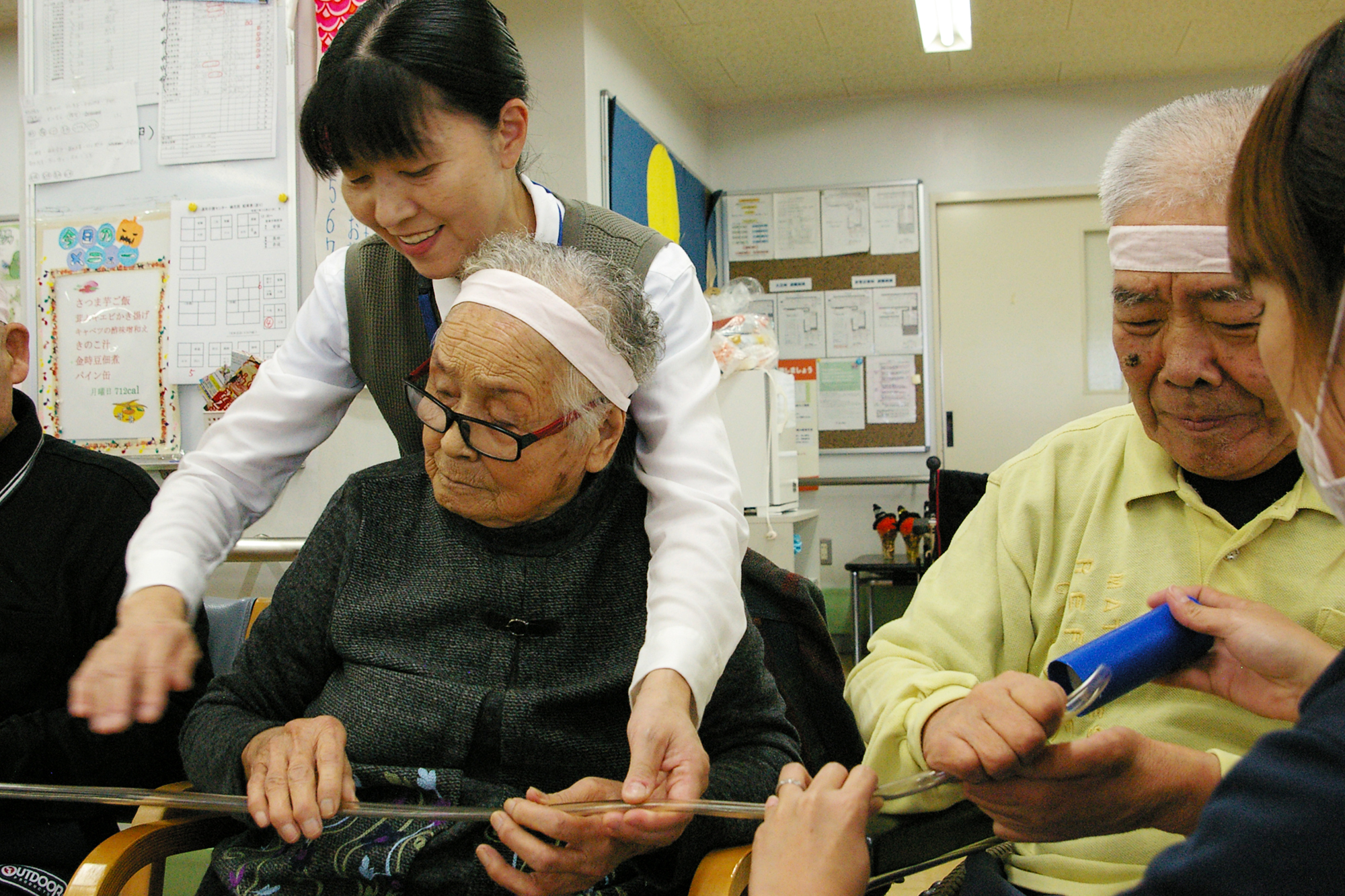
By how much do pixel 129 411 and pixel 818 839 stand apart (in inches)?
112

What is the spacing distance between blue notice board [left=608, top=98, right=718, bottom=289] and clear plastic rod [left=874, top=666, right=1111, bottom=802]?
10.5ft

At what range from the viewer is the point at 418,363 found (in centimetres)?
152

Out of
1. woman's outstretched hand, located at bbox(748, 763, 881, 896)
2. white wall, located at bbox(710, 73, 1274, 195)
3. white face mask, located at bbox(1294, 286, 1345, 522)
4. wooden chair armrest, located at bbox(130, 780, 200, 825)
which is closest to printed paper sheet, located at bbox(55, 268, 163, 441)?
wooden chair armrest, located at bbox(130, 780, 200, 825)

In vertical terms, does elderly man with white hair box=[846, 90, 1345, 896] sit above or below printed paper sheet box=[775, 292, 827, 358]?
below

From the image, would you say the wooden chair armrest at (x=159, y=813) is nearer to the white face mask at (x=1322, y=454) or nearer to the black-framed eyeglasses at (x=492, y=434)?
the black-framed eyeglasses at (x=492, y=434)

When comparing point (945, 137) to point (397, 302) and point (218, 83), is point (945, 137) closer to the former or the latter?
point (218, 83)

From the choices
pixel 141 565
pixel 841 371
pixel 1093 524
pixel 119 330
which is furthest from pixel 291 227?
pixel 841 371

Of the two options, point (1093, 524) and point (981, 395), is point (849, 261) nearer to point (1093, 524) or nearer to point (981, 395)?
point (981, 395)

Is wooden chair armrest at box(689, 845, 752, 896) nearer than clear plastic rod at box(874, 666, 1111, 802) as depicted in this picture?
No

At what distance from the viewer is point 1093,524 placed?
1257 millimetres

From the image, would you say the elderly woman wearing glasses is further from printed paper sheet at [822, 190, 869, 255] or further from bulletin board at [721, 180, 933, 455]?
printed paper sheet at [822, 190, 869, 255]

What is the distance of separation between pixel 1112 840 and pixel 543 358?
2.85 ft

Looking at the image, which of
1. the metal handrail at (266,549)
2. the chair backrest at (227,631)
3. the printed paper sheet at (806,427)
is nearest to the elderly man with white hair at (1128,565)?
the chair backrest at (227,631)

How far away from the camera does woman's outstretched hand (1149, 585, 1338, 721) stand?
990mm
